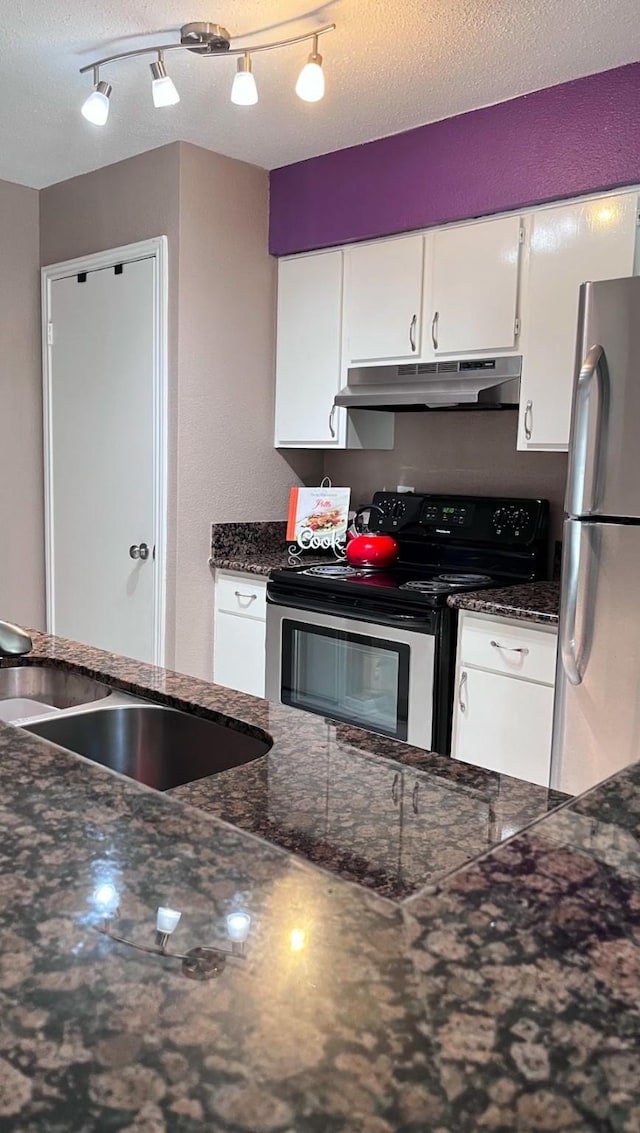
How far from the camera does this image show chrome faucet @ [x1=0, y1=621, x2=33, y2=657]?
4.31ft

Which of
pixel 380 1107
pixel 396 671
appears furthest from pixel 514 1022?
pixel 396 671

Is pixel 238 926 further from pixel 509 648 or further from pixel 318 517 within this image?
pixel 318 517

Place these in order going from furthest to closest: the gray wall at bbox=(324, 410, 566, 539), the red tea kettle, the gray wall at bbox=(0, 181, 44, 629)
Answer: the gray wall at bbox=(0, 181, 44, 629), the red tea kettle, the gray wall at bbox=(324, 410, 566, 539)

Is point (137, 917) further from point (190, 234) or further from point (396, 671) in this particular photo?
point (190, 234)

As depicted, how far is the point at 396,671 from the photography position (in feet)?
9.07

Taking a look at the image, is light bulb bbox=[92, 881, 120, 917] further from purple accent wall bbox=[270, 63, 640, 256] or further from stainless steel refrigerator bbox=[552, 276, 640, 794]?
purple accent wall bbox=[270, 63, 640, 256]

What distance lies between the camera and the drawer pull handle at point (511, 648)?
8.14 feet

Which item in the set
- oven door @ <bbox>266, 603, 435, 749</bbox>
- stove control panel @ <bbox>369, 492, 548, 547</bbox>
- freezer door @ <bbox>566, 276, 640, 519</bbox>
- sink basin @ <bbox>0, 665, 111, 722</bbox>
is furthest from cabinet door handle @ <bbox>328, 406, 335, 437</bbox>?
sink basin @ <bbox>0, 665, 111, 722</bbox>

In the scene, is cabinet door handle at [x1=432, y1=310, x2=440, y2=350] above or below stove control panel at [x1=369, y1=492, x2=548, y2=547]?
above

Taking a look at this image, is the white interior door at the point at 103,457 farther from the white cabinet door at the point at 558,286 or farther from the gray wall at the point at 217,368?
the white cabinet door at the point at 558,286

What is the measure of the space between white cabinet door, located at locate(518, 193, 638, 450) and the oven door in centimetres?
75

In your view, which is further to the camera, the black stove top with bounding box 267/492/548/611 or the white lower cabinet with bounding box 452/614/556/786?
the black stove top with bounding box 267/492/548/611

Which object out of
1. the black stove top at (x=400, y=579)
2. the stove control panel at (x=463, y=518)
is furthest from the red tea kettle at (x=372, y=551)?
the stove control panel at (x=463, y=518)

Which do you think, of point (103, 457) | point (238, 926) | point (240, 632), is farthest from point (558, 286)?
point (238, 926)
